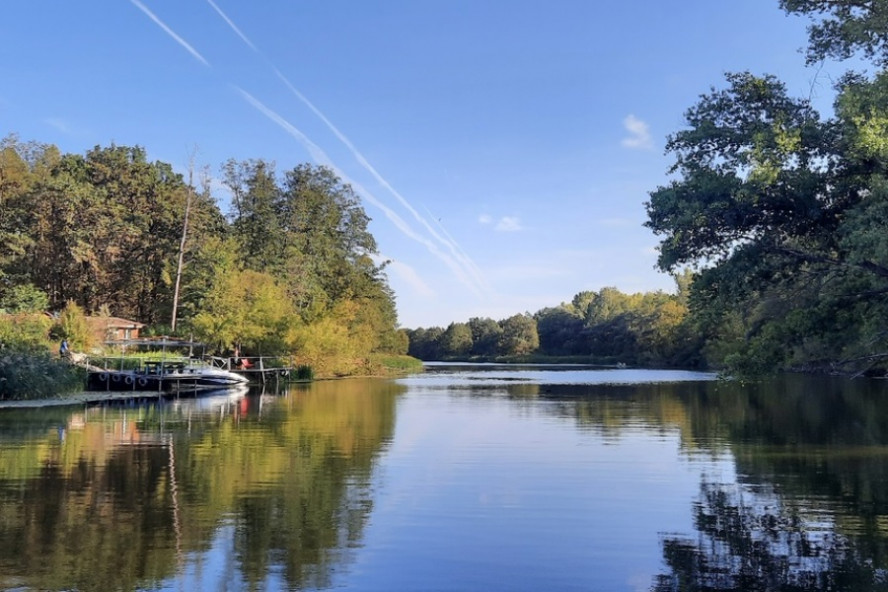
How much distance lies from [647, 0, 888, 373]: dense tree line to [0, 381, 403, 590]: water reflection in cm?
831

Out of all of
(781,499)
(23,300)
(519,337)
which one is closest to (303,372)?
(23,300)

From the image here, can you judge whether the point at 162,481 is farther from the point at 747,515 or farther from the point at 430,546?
the point at 747,515

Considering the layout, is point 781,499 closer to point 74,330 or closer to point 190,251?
point 74,330

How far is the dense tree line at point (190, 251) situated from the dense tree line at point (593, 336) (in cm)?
4482

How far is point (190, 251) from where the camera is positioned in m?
49.5

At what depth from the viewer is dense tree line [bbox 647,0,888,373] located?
14624 mm

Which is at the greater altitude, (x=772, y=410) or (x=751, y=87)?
(x=751, y=87)

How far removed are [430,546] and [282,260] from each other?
4659cm

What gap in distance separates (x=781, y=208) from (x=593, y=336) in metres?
99.6

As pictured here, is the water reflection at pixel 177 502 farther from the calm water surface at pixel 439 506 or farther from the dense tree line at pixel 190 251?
the dense tree line at pixel 190 251

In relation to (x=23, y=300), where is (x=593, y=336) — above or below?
above

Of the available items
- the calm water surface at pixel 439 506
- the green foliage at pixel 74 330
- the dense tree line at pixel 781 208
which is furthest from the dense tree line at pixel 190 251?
the dense tree line at pixel 781 208

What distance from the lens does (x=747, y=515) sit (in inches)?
379

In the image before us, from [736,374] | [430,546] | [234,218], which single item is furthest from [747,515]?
[234,218]
